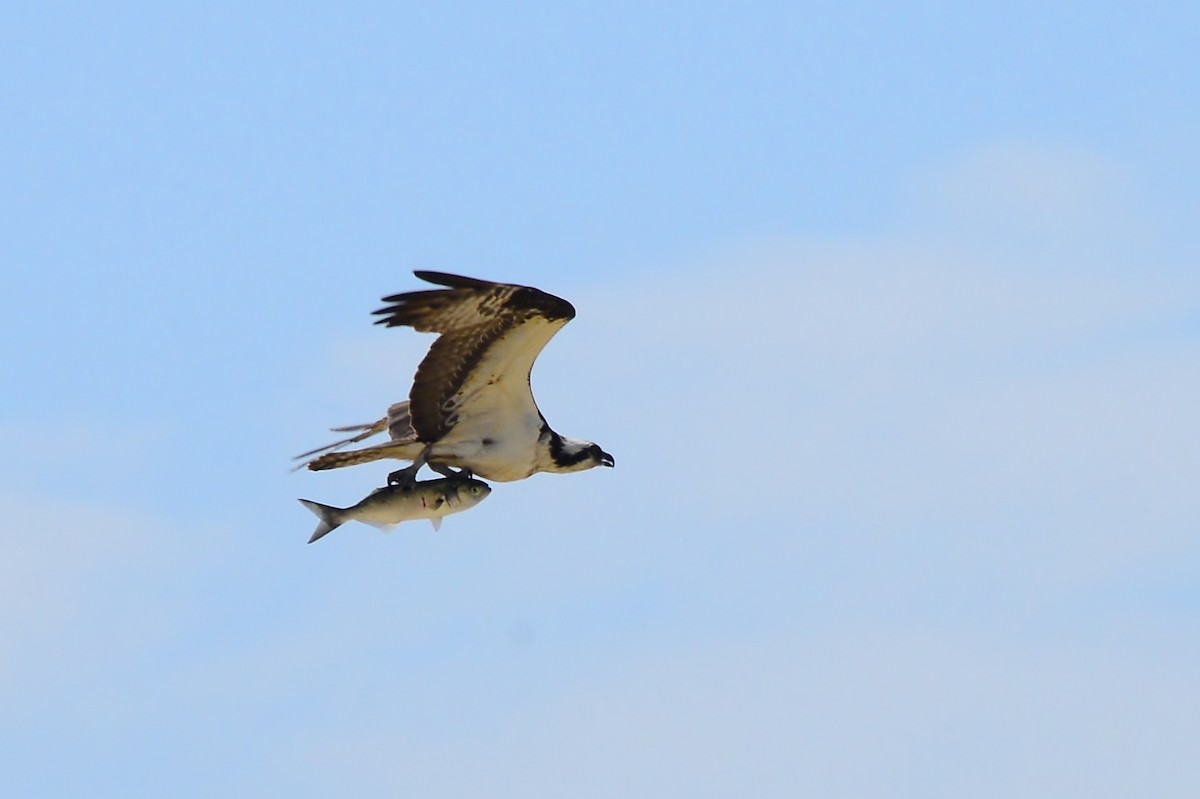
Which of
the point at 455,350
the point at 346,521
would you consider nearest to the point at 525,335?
the point at 455,350

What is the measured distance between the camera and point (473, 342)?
27047mm

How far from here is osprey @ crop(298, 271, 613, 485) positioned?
26.4 metres

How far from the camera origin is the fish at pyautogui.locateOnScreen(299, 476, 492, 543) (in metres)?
27.4

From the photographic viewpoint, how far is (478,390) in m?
27.6

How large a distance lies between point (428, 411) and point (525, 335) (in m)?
1.42

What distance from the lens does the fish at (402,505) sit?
90.0 feet

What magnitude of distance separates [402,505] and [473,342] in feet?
5.76

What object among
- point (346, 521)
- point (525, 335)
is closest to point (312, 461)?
point (346, 521)

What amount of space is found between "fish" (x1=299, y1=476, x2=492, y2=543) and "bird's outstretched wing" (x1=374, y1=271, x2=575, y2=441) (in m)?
0.63

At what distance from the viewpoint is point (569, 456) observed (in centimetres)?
2859

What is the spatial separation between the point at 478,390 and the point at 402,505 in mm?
1322

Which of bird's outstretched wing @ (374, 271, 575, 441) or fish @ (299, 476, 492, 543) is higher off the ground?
bird's outstretched wing @ (374, 271, 575, 441)

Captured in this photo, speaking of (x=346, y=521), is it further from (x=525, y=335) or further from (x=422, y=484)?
(x=525, y=335)

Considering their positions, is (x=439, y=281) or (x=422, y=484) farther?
(x=422, y=484)
